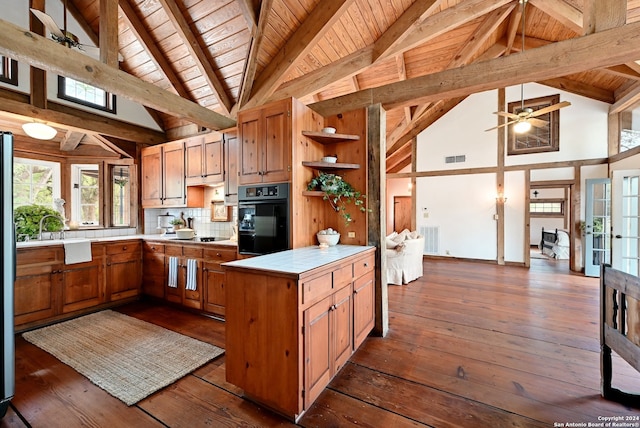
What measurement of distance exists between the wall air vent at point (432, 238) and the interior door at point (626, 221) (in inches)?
130

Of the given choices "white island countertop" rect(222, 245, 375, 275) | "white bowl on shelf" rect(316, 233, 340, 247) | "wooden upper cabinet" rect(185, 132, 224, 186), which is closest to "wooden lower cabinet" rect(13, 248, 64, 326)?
"wooden upper cabinet" rect(185, 132, 224, 186)

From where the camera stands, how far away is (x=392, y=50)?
141 inches

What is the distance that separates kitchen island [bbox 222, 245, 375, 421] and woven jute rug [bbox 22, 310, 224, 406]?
0.73 meters

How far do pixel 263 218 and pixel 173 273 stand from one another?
177 centimetres

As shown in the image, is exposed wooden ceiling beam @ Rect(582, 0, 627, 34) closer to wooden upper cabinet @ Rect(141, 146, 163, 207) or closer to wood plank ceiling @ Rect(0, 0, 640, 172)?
wood plank ceiling @ Rect(0, 0, 640, 172)

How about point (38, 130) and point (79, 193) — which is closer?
point (38, 130)

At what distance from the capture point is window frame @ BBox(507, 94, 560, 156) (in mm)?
6191

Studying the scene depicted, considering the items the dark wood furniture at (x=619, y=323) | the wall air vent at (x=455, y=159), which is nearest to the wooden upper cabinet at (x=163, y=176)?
the dark wood furniture at (x=619, y=323)

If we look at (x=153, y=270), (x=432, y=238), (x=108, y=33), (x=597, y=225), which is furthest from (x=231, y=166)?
(x=597, y=225)

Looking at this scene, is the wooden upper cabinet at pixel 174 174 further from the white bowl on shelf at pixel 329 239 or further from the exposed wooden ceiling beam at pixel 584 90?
the exposed wooden ceiling beam at pixel 584 90

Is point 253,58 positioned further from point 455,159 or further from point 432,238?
point 432,238

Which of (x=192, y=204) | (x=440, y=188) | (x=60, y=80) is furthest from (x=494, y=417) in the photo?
(x=440, y=188)

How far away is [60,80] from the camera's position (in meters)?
3.54

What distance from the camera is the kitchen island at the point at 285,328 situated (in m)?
1.59
